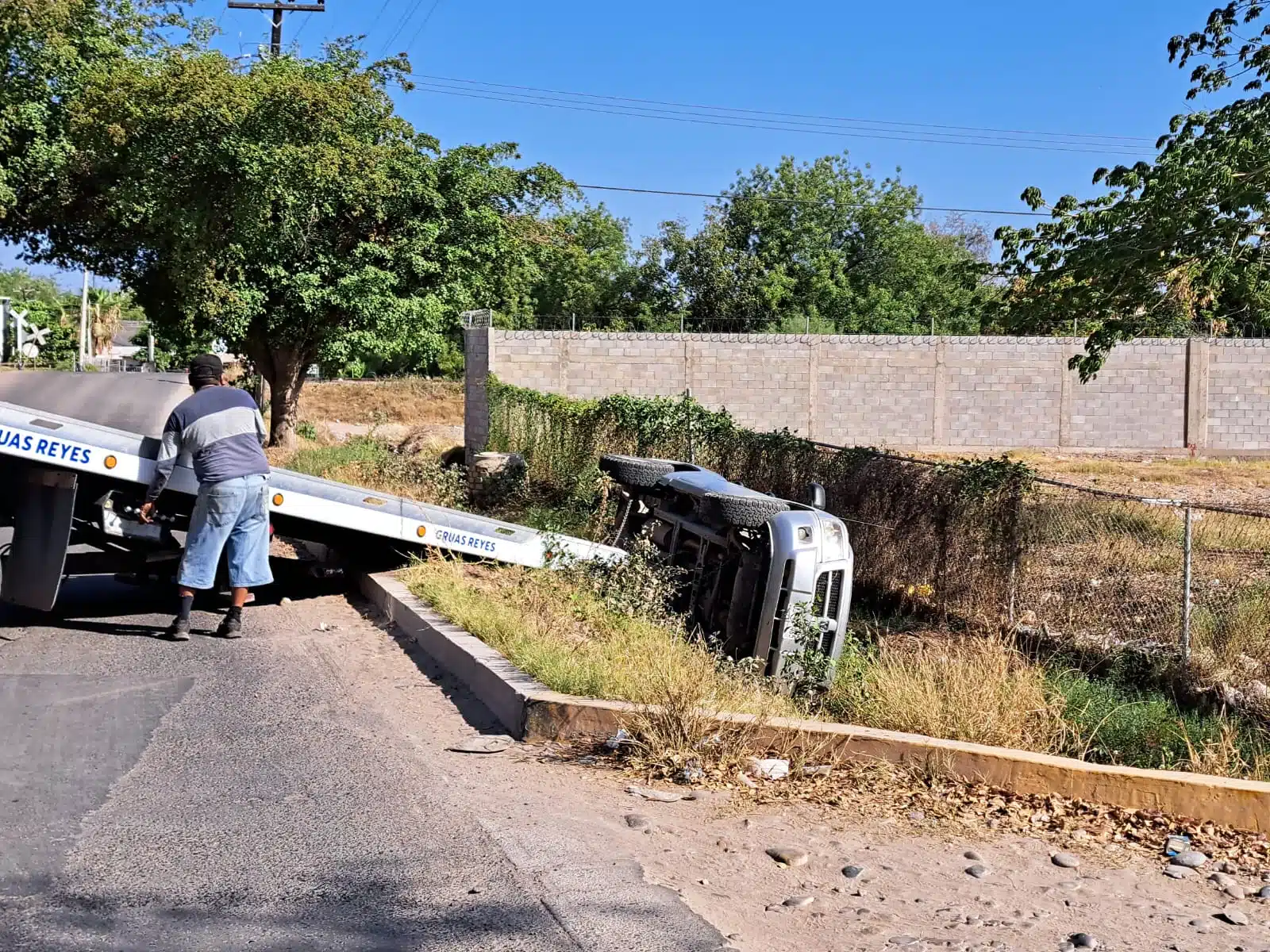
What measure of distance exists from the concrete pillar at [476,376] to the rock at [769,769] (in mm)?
16742

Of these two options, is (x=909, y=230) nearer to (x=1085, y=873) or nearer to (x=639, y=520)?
(x=639, y=520)

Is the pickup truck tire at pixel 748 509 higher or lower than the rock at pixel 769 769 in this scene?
higher

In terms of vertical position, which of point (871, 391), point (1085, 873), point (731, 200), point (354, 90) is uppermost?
point (731, 200)

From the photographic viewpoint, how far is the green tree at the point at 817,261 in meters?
50.0

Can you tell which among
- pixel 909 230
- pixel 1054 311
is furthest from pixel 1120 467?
pixel 909 230

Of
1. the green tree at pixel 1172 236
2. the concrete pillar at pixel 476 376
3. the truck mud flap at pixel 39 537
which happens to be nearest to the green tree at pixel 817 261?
the concrete pillar at pixel 476 376

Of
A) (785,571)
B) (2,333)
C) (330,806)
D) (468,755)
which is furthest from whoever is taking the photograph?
(2,333)

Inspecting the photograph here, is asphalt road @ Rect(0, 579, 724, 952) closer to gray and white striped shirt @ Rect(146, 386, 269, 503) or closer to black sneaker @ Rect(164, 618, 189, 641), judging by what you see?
black sneaker @ Rect(164, 618, 189, 641)

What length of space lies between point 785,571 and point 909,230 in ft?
157

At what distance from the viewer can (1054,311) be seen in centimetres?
1506

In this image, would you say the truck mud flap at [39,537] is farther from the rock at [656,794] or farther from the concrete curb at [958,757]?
the rock at [656,794]

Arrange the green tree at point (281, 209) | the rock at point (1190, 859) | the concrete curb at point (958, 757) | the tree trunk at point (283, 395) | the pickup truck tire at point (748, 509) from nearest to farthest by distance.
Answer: the rock at point (1190, 859) < the concrete curb at point (958, 757) < the pickup truck tire at point (748, 509) < the green tree at point (281, 209) < the tree trunk at point (283, 395)

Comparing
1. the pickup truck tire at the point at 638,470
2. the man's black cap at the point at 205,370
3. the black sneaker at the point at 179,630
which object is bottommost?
the black sneaker at the point at 179,630

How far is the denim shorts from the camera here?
863cm
